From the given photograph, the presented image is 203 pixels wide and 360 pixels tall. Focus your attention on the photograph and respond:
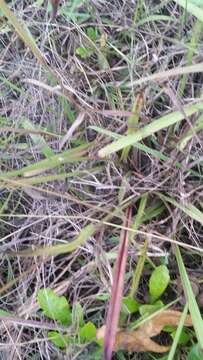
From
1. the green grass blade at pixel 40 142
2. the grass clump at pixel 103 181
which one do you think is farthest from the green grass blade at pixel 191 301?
the green grass blade at pixel 40 142

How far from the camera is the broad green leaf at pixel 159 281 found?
101cm

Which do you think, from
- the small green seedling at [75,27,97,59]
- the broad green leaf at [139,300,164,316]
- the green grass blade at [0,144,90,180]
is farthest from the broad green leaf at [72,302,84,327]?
the small green seedling at [75,27,97,59]

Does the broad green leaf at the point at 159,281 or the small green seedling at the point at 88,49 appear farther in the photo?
the small green seedling at the point at 88,49

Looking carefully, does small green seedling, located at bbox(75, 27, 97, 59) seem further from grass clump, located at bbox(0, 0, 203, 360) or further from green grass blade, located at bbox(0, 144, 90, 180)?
green grass blade, located at bbox(0, 144, 90, 180)

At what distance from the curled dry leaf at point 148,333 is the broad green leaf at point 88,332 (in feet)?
0.06

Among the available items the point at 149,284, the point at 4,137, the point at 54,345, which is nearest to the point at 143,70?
the point at 4,137

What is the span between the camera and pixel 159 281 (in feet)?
3.31

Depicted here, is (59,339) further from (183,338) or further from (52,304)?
(183,338)

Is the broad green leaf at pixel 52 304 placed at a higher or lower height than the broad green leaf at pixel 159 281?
lower

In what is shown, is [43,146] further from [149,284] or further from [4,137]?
[149,284]

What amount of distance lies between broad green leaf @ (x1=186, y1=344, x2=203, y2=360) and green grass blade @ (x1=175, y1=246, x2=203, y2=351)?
3 centimetres

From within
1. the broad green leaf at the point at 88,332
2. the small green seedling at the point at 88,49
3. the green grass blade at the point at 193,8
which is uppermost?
the green grass blade at the point at 193,8

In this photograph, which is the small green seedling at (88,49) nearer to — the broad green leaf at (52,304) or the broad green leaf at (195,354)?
the broad green leaf at (52,304)

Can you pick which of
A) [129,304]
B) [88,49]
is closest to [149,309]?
[129,304]
